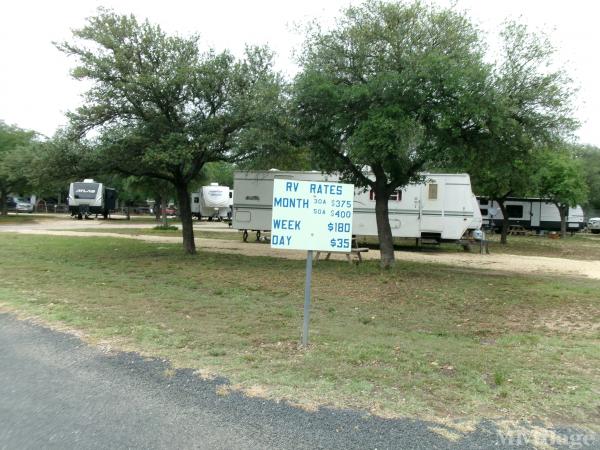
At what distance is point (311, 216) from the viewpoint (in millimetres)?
6059

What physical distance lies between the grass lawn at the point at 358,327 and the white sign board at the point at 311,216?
1.22m

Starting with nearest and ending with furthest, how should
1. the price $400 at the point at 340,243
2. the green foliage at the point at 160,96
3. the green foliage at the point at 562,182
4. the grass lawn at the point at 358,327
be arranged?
the grass lawn at the point at 358,327 < the price $400 at the point at 340,243 < the green foliage at the point at 160,96 < the green foliage at the point at 562,182

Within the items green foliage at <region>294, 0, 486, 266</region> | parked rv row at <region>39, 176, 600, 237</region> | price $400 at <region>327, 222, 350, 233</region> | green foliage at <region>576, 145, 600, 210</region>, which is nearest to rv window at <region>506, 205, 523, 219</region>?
green foliage at <region>576, 145, 600, 210</region>

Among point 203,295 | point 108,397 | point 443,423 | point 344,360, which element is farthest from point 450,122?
point 108,397

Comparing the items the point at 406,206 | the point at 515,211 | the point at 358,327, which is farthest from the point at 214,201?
the point at 358,327

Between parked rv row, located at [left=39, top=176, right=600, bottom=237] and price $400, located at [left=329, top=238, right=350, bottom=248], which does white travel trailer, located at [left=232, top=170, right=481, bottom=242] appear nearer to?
parked rv row, located at [left=39, top=176, right=600, bottom=237]

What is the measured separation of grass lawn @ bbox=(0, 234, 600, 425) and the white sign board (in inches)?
47.9

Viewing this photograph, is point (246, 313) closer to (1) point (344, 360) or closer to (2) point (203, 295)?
(2) point (203, 295)

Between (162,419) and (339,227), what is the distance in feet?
9.84

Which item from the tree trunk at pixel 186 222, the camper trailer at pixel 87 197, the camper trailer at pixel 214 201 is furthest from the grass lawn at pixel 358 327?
the camper trailer at pixel 87 197

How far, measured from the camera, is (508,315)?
873 centimetres

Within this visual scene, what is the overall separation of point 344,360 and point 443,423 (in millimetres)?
1650

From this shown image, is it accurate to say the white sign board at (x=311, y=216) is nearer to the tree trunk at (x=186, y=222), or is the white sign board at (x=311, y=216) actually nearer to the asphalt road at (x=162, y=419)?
the asphalt road at (x=162, y=419)

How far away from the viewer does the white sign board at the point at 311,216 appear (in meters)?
5.96
